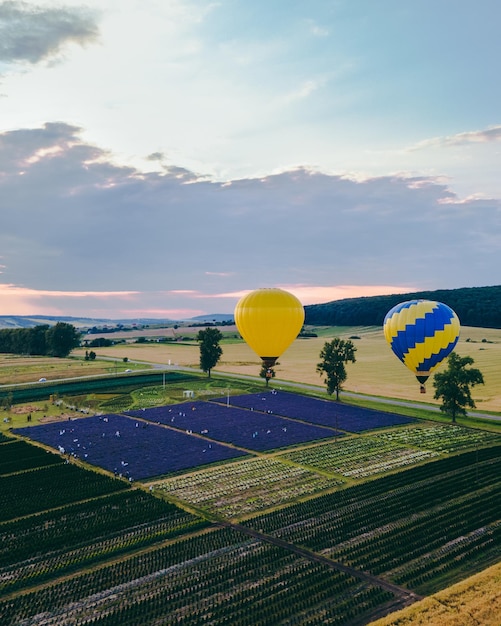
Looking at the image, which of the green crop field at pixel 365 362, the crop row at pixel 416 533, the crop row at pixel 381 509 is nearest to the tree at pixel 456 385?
the green crop field at pixel 365 362

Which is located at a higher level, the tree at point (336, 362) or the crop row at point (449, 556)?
the tree at point (336, 362)

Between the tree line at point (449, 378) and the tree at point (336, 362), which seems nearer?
the tree line at point (449, 378)

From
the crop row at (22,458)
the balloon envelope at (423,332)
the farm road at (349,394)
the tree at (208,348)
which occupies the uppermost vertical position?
the balloon envelope at (423,332)

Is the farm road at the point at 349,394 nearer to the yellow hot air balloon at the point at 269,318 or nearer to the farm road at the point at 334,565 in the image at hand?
the yellow hot air balloon at the point at 269,318

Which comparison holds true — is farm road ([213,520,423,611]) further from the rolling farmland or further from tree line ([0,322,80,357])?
tree line ([0,322,80,357])

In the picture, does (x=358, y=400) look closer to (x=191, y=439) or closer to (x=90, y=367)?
(x=191, y=439)

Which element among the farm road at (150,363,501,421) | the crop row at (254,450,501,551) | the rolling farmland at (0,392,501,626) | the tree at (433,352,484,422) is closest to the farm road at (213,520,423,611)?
the rolling farmland at (0,392,501,626)

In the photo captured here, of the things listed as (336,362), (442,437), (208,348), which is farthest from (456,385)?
(208,348)
